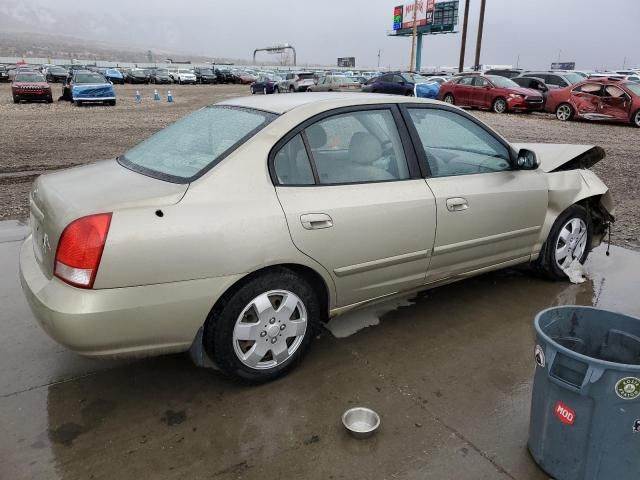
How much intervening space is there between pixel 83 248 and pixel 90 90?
22086 mm

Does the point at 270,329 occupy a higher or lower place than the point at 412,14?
lower

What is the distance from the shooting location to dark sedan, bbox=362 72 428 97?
24.0 meters

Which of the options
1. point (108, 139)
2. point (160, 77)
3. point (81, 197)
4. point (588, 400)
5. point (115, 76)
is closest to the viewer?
point (588, 400)

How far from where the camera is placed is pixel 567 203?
14.0 ft

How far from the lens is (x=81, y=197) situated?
269 centimetres

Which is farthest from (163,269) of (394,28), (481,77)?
(394,28)

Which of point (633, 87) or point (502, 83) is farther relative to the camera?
point (502, 83)

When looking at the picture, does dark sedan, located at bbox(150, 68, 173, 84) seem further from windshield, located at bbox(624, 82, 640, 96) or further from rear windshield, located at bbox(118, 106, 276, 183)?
rear windshield, located at bbox(118, 106, 276, 183)

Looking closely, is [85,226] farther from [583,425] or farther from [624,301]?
[624,301]

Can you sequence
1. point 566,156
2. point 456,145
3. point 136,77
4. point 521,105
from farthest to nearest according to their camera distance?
point 136,77 → point 521,105 → point 566,156 → point 456,145

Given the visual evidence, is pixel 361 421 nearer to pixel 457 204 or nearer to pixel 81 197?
pixel 457 204

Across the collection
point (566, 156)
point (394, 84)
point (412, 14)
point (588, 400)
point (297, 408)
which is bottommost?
point (297, 408)


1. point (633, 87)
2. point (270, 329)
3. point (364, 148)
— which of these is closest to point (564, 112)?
point (633, 87)

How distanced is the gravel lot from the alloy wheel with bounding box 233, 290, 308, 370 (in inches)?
164
